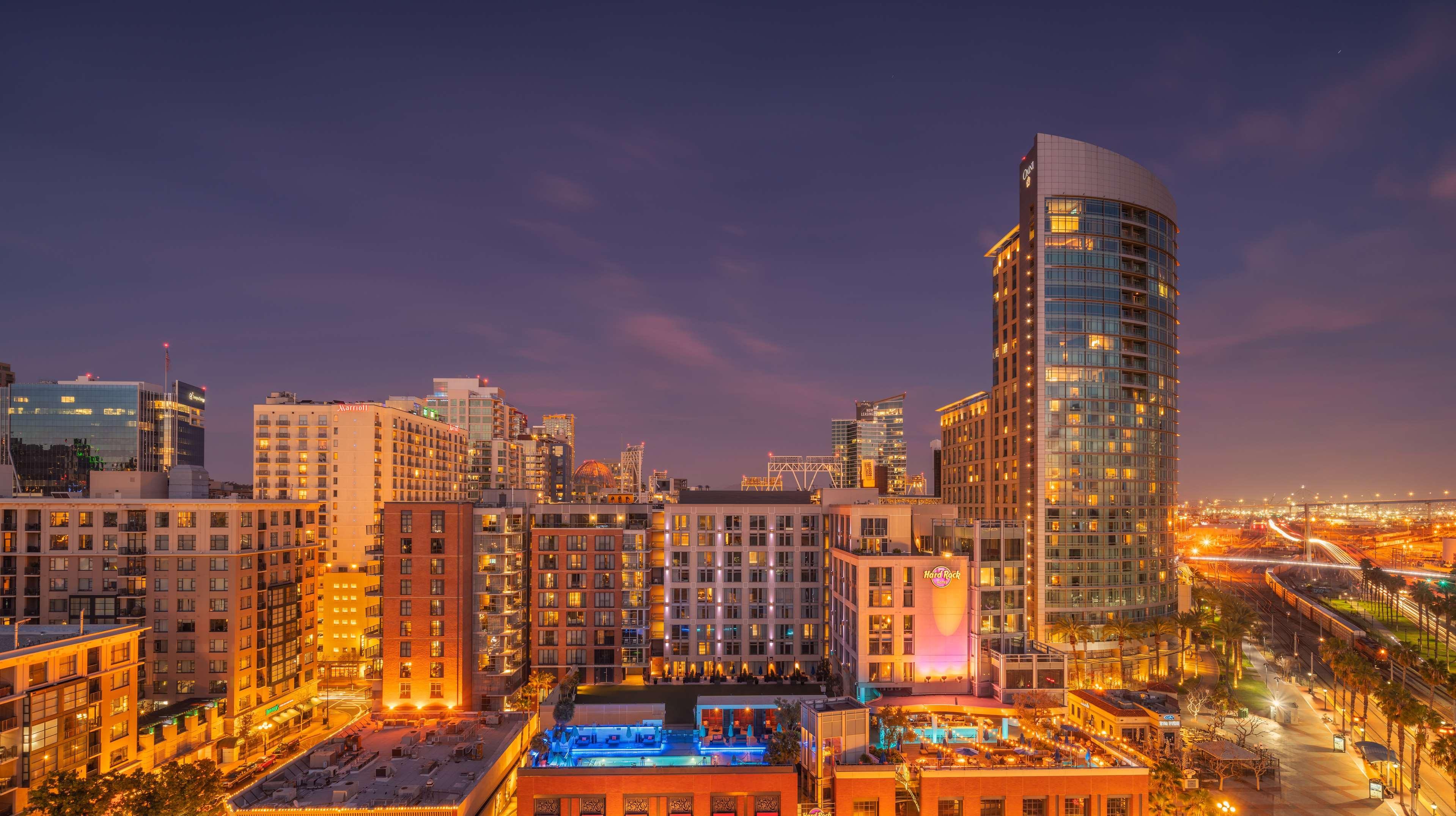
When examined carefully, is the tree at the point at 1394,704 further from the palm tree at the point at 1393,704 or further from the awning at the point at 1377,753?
the awning at the point at 1377,753

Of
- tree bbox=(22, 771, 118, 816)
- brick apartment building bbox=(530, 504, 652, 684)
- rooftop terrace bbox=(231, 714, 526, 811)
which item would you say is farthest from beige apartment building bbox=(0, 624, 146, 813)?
brick apartment building bbox=(530, 504, 652, 684)

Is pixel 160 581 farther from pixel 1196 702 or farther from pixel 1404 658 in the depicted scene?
pixel 1404 658

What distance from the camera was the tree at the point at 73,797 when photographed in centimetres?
4981

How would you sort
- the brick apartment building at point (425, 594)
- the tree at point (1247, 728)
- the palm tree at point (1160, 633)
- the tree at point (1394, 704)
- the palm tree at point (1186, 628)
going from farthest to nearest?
1. the palm tree at point (1186, 628)
2. the palm tree at point (1160, 633)
3. the brick apartment building at point (425, 594)
4. the tree at point (1247, 728)
5. the tree at point (1394, 704)

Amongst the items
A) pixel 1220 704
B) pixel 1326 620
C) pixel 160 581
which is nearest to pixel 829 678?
pixel 1220 704

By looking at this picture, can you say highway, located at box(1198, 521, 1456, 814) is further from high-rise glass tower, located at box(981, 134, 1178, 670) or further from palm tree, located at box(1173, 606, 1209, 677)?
high-rise glass tower, located at box(981, 134, 1178, 670)

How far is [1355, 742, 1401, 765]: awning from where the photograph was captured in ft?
223

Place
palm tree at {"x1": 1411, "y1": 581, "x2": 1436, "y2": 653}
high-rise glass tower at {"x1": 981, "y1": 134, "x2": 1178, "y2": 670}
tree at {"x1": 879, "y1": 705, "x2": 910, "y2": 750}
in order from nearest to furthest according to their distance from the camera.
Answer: tree at {"x1": 879, "y1": 705, "x2": 910, "y2": 750} → high-rise glass tower at {"x1": 981, "y1": 134, "x2": 1178, "y2": 670} → palm tree at {"x1": 1411, "y1": 581, "x2": 1436, "y2": 653}

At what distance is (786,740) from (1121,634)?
61306 millimetres

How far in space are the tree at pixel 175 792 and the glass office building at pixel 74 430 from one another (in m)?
168

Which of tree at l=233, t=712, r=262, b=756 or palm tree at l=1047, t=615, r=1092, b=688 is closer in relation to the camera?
tree at l=233, t=712, r=262, b=756

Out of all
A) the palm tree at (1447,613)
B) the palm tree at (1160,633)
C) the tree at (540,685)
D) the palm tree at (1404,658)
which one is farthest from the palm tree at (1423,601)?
the tree at (540,685)

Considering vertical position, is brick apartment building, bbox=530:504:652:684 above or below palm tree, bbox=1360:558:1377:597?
above

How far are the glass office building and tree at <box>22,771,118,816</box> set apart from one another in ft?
552
